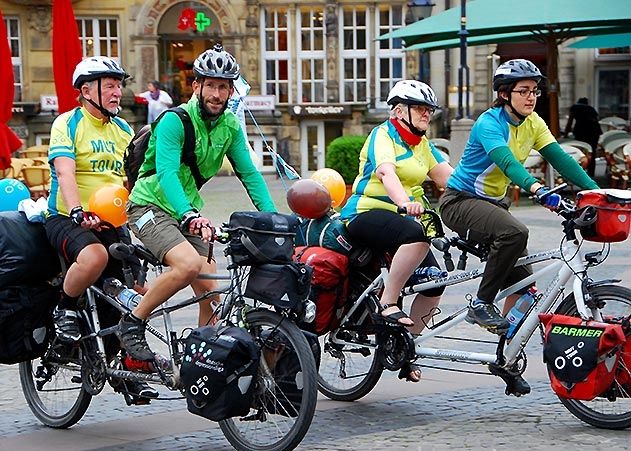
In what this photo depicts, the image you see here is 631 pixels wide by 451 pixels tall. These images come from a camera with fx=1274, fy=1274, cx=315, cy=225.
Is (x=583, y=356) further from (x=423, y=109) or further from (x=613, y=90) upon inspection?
(x=613, y=90)

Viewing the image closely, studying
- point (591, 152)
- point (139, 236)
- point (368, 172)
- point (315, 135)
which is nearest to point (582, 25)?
point (591, 152)

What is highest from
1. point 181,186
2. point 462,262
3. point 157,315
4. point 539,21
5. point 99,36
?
point 99,36

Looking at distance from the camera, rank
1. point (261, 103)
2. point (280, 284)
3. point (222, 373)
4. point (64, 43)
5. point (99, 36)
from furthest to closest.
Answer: point (99, 36) < point (261, 103) < point (64, 43) < point (280, 284) < point (222, 373)

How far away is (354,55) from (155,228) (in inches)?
968

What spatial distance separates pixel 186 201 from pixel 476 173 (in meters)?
1.72

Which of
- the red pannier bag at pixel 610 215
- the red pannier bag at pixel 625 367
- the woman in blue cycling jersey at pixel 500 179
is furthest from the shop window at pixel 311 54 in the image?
the red pannier bag at pixel 625 367

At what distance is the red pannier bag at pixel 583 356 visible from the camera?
Result: 5.98m

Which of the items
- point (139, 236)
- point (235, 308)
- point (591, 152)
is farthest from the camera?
point (591, 152)

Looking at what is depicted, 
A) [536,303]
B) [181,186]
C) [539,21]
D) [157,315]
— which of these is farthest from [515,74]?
[539,21]

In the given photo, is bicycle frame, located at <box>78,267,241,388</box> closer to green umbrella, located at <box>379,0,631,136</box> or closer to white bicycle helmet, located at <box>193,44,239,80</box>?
white bicycle helmet, located at <box>193,44,239,80</box>

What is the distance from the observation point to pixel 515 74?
21.9ft

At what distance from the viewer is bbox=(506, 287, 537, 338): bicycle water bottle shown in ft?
21.5

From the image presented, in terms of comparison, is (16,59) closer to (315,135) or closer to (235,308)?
(315,135)

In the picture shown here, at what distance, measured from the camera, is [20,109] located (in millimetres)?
29016
